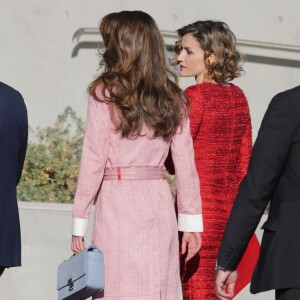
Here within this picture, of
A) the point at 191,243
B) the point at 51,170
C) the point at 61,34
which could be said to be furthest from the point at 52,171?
the point at 191,243

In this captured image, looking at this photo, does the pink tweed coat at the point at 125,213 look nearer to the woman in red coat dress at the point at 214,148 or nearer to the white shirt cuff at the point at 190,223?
the white shirt cuff at the point at 190,223

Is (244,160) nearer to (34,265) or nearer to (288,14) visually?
(34,265)

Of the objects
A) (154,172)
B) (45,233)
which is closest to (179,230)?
(154,172)

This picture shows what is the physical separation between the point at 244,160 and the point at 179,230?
0.76 meters

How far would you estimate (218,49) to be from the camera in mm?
6344

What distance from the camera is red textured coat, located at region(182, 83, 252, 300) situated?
20.1 feet

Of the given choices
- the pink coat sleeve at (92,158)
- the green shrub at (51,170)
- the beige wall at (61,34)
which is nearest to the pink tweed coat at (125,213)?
the pink coat sleeve at (92,158)

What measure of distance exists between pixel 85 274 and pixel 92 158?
0.55 metres

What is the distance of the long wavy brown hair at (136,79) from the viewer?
541 centimetres

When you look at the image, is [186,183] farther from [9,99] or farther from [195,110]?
[9,99]

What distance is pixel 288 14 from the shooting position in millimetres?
11180

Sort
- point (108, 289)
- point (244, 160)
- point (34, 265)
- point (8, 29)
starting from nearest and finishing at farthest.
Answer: point (108, 289) < point (244, 160) < point (34, 265) < point (8, 29)

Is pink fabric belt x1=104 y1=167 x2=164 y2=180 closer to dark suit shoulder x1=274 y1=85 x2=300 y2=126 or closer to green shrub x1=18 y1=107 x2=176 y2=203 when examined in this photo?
dark suit shoulder x1=274 y1=85 x2=300 y2=126

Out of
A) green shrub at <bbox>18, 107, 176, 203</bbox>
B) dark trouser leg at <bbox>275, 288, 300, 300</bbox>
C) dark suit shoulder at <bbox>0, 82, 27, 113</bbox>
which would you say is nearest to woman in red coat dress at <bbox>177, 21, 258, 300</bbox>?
dark suit shoulder at <bbox>0, 82, 27, 113</bbox>
